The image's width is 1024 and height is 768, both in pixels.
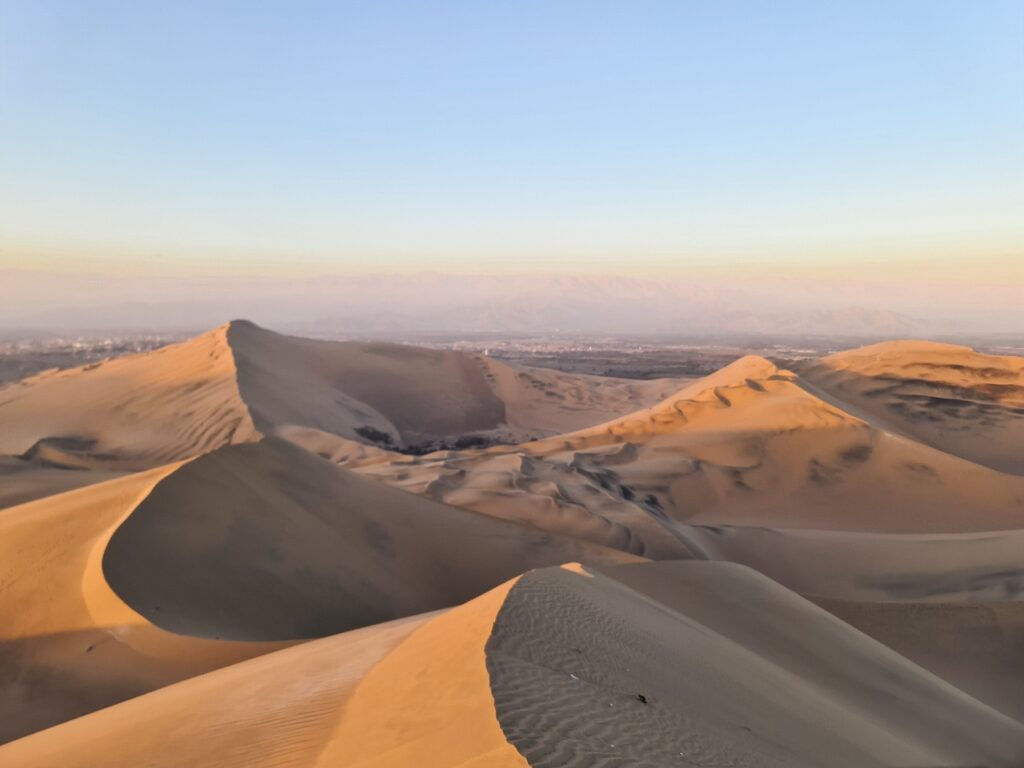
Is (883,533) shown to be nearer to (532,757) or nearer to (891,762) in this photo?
(891,762)

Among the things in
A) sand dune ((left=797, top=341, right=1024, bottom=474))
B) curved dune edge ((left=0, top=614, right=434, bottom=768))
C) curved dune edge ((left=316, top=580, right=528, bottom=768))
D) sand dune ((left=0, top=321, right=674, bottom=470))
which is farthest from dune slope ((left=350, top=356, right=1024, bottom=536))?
sand dune ((left=0, top=321, right=674, bottom=470))

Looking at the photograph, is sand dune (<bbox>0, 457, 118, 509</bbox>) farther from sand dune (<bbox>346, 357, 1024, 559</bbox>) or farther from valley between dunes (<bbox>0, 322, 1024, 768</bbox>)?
sand dune (<bbox>346, 357, 1024, 559</bbox>)

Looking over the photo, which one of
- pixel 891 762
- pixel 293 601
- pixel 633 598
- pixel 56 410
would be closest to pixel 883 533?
pixel 633 598

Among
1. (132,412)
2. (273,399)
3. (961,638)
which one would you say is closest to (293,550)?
(961,638)

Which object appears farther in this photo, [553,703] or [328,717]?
[328,717]

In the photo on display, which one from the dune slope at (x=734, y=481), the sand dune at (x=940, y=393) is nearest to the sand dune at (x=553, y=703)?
the dune slope at (x=734, y=481)

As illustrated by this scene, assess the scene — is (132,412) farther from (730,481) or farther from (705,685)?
(705,685)

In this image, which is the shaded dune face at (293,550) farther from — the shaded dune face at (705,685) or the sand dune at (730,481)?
the shaded dune face at (705,685)
